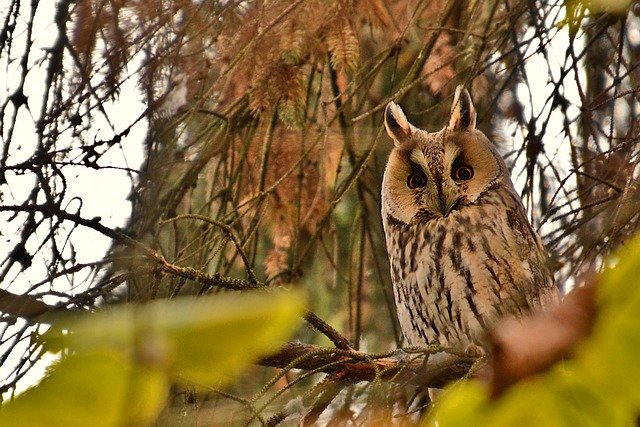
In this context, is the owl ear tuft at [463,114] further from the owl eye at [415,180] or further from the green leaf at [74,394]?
the green leaf at [74,394]

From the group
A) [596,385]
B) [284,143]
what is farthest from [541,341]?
[284,143]

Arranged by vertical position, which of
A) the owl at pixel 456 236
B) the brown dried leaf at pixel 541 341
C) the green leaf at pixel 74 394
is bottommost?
the green leaf at pixel 74 394

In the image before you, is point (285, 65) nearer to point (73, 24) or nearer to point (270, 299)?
point (73, 24)

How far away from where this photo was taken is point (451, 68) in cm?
259

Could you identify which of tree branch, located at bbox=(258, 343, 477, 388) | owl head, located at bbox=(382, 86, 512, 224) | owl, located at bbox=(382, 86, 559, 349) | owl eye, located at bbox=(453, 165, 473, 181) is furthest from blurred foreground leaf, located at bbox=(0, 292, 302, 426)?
owl eye, located at bbox=(453, 165, 473, 181)

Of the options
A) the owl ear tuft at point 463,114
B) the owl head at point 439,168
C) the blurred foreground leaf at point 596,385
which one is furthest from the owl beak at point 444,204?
the blurred foreground leaf at point 596,385

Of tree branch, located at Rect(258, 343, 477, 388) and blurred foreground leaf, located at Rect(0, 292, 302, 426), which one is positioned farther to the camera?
tree branch, located at Rect(258, 343, 477, 388)

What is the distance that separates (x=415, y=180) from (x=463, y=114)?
27 centimetres

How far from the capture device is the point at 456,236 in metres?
2.50

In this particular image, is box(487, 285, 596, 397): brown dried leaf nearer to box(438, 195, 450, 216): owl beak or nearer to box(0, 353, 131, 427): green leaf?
box(0, 353, 131, 427): green leaf

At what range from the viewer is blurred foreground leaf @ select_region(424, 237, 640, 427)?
24 cm

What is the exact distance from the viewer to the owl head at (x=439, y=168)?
2.54m

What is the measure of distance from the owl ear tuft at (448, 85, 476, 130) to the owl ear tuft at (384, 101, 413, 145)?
0.46 feet

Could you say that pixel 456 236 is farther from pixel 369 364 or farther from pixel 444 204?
pixel 369 364
